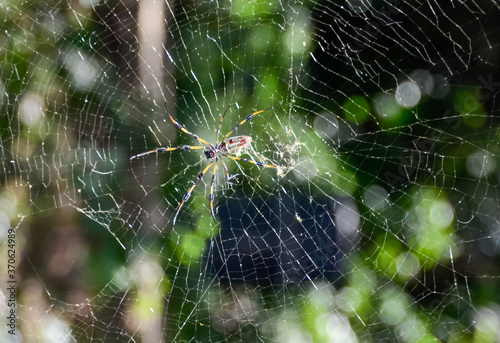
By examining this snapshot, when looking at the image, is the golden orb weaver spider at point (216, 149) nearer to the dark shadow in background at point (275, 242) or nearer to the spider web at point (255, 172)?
the spider web at point (255, 172)

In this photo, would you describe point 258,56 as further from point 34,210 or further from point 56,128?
point 34,210

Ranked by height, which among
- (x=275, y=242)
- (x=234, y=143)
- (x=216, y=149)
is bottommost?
(x=275, y=242)

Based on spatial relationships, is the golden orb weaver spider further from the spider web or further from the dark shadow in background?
the dark shadow in background

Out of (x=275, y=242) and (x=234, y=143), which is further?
(x=275, y=242)

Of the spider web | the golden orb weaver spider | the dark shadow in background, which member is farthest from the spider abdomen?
the dark shadow in background

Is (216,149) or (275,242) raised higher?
(216,149)

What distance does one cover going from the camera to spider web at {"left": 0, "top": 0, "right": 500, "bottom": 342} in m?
2.01

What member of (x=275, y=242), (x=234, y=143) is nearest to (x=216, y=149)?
(x=234, y=143)

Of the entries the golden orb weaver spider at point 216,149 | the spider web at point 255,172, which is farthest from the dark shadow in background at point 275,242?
the golden orb weaver spider at point 216,149

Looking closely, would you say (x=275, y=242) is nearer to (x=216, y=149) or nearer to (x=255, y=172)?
(x=255, y=172)

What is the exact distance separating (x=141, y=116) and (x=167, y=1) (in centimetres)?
71

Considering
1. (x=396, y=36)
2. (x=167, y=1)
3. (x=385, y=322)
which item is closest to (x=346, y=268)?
(x=385, y=322)

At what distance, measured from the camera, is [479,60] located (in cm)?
198

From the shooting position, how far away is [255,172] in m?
2.32
